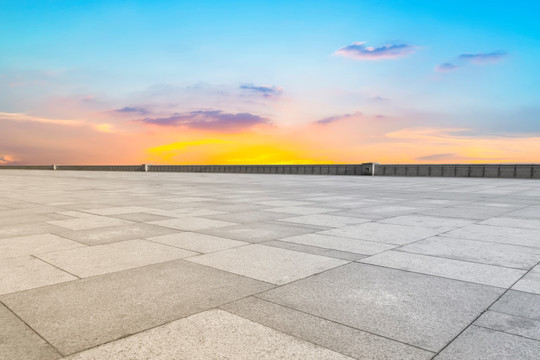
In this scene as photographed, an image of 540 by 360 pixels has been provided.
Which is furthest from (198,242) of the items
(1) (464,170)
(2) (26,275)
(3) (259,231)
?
(1) (464,170)

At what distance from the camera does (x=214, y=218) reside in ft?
29.1

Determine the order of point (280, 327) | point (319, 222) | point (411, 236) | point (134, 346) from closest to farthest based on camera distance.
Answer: point (134, 346) < point (280, 327) < point (411, 236) < point (319, 222)

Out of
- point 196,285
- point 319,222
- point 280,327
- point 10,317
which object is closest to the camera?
point 280,327

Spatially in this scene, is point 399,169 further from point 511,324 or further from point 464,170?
point 511,324

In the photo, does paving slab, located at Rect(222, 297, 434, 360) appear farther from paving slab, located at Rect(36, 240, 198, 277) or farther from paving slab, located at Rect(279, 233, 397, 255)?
paving slab, located at Rect(279, 233, 397, 255)

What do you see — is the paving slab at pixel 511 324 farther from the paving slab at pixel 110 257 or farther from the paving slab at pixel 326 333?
the paving slab at pixel 110 257

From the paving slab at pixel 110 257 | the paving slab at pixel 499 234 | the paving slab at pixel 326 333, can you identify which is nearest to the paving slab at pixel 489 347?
the paving slab at pixel 326 333

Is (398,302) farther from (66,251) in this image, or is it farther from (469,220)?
(469,220)

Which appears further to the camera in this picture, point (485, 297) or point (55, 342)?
point (485, 297)

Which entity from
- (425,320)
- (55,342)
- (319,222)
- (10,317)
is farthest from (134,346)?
(319,222)

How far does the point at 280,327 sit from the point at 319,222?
5285 mm

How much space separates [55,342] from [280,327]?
167cm

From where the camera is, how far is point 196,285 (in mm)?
4168

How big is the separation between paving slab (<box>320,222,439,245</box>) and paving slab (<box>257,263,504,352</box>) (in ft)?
6.48
